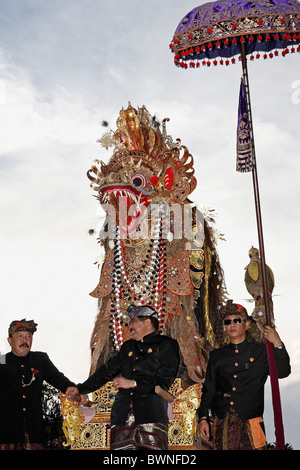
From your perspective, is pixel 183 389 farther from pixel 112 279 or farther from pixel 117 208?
pixel 117 208

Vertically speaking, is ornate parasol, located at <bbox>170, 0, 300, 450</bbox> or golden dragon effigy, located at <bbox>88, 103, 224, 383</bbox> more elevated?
ornate parasol, located at <bbox>170, 0, 300, 450</bbox>

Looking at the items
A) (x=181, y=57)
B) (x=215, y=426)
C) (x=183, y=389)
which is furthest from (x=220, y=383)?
(x=181, y=57)

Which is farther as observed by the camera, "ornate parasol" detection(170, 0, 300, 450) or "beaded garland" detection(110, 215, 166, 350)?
"beaded garland" detection(110, 215, 166, 350)

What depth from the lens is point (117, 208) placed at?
34.7 feet

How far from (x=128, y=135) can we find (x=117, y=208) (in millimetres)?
1144

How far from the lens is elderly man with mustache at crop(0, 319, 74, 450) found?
8.04m

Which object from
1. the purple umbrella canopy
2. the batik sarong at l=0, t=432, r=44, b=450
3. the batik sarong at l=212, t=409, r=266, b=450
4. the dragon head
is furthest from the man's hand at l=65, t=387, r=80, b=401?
the purple umbrella canopy

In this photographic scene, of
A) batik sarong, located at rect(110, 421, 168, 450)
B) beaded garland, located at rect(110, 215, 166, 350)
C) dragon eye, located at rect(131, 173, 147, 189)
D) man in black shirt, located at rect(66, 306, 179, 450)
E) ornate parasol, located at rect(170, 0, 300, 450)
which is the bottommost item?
batik sarong, located at rect(110, 421, 168, 450)

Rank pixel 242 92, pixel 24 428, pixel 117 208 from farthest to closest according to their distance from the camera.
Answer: pixel 117 208
pixel 242 92
pixel 24 428

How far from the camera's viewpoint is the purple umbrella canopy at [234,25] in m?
9.08

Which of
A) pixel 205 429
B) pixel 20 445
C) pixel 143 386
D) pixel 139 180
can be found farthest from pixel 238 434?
pixel 139 180

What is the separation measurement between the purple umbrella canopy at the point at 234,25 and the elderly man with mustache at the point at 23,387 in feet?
13.3

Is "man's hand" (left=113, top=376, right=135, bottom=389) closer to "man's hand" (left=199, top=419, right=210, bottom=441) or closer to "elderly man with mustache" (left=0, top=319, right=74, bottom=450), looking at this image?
"man's hand" (left=199, top=419, right=210, bottom=441)

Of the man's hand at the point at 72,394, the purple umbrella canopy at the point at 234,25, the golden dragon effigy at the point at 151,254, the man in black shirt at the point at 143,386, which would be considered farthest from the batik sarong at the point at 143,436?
the purple umbrella canopy at the point at 234,25
